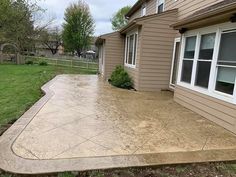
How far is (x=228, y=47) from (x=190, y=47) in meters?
1.82

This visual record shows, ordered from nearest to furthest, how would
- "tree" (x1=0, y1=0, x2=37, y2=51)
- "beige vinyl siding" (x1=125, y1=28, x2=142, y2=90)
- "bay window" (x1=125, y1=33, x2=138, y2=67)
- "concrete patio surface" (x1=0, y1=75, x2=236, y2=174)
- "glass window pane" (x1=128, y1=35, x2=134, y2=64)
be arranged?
"concrete patio surface" (x1=0, y1=75, x2=236, y2=174) < "beige vinyl siding" (x1=125, y1=28, x2=142, y2=90) < "bay window" (x1=125, y1=33, x2=138, y2=67) < "glass window pane" (x1=128, y1=35, x2=134, y2=64) < "tree" (x1=0, y1=0, x2=37, y2=51)

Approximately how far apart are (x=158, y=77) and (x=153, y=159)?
6327 millimetres

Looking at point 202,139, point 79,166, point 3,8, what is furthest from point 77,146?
point 3,8

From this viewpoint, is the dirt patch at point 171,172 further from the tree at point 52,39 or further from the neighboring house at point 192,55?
the tree at point 52,39

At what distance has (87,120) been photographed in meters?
5.08

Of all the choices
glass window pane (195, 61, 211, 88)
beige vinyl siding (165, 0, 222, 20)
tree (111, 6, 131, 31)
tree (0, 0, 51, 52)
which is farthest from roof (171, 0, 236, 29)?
tree (111, 6, 131, 31)

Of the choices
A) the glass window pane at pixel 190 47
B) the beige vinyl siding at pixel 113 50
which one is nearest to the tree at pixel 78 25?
the beige vinyl siding at pixel 113 50

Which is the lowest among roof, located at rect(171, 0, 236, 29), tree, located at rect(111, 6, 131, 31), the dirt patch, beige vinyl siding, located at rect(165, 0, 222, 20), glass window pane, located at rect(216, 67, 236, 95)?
the dirt patch

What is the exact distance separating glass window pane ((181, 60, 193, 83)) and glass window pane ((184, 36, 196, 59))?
189 millimetres

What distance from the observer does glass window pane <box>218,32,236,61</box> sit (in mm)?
4734

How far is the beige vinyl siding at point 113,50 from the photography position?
1295 centimetres

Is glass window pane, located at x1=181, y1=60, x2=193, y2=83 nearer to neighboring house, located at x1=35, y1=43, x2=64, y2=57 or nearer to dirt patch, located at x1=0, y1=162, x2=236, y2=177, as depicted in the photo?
dirt patch, located at x1=0, y1=162, x2=236, y2=177

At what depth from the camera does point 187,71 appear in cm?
679

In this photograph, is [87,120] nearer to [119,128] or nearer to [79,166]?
[119,128]
